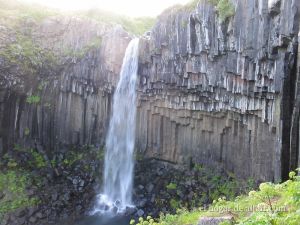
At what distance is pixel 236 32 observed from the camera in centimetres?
1509

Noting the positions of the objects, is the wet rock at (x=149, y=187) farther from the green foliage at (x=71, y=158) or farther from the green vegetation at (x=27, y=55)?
the green vegetation at (x=27, y=55)

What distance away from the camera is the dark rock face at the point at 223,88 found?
13.2 m

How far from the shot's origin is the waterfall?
2167 cm

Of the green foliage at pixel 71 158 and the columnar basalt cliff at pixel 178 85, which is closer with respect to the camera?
the columnar basalt cliff at pixel 178 85

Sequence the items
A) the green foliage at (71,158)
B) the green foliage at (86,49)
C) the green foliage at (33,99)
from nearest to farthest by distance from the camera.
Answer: the green foliage at (86,49) < the green foliage at (71,158) < the green foliage at (33,99)

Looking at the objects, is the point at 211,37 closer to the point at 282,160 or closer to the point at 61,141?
the point at 282,160

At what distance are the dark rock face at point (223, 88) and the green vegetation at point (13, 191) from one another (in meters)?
6.70

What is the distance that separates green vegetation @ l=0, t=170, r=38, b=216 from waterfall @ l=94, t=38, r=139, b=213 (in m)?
3.97

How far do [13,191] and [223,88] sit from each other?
12.5m

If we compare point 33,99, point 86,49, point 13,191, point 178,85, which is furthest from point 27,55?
point 178,85

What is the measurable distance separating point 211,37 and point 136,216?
9.30 metres

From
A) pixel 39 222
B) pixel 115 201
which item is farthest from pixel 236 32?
pixel 39 222

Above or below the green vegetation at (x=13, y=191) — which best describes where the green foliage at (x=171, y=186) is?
above

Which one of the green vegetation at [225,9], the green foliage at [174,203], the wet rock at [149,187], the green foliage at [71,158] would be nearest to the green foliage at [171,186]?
the green foliage at [174,203]
